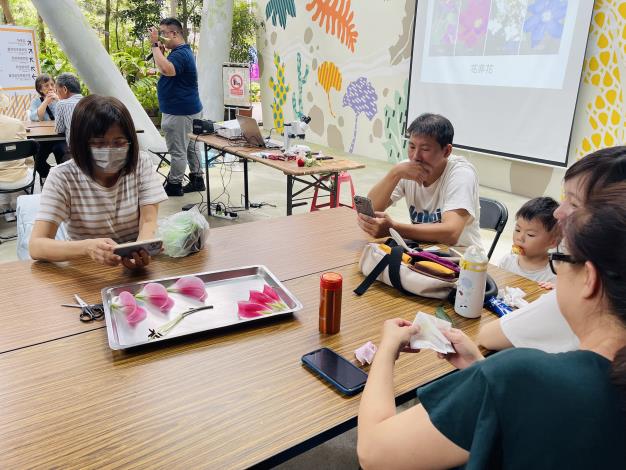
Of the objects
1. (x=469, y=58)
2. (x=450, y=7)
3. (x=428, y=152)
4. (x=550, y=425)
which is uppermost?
(x=450, y=7)

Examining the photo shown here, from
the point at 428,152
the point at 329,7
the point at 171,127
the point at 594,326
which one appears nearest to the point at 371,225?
the point at 428,152

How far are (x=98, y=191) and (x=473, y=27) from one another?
467 centimetres

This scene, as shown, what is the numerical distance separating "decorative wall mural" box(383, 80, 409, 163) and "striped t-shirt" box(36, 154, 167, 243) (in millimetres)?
4978

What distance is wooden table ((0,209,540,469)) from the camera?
0.83 metres

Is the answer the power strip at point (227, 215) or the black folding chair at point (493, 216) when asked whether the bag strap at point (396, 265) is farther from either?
the power strip at point (227, 215)

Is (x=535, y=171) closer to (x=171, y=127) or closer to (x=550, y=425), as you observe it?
(x=171, y=127)

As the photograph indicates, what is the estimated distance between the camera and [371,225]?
1867mm

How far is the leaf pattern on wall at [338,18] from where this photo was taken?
707cm

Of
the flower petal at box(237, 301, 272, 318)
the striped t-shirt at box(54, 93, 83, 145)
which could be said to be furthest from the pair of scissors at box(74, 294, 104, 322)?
the striped t-shirt at box(54, 93, 83, 145)

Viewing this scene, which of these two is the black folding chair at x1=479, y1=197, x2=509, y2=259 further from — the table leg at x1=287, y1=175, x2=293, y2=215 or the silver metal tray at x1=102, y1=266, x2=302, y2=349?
the table leg at x1=287, y1=175, x2=293, y2=215

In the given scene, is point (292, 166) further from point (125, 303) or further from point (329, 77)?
point (329, 77)

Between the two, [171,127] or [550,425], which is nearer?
[550,425]

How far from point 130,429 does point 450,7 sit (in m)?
5.68

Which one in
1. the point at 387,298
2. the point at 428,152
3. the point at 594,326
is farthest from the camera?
the point at 428,152
